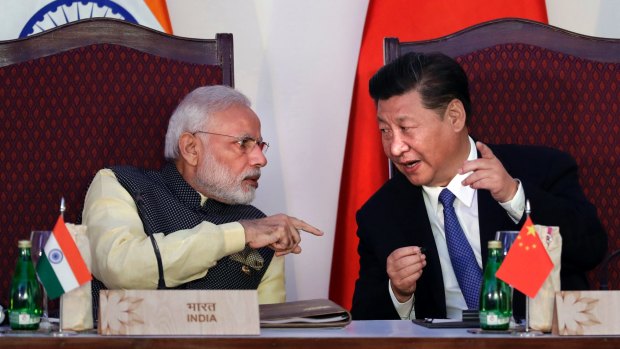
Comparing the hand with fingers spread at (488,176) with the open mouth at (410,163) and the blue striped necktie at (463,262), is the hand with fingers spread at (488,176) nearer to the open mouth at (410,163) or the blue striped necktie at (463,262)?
the blue striped necktie at (463,262)

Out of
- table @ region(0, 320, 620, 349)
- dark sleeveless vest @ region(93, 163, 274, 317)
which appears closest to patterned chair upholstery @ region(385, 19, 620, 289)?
dark sleeveless vest @ region(93, 163, 274, 317)

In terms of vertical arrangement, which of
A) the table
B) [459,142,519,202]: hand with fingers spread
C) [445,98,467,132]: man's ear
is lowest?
the table

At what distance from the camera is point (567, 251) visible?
2.47m

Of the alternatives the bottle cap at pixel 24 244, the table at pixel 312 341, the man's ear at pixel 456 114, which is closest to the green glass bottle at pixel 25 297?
the bottle cap at pixel 24 244

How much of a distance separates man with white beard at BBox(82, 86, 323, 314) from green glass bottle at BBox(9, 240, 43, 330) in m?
0.54

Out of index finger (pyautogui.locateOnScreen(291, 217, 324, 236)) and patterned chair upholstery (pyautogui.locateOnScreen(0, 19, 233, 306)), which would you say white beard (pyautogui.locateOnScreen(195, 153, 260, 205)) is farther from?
index finger (pyautogui.locateOnScreen(291, 217, 324, 236))

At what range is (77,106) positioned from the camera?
2.95 m

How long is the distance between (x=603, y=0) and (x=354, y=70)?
1042 mm

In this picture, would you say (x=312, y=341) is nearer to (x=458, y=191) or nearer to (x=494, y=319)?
(x=494, y=319)

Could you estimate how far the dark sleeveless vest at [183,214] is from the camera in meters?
2.72

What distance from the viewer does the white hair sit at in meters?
2.92

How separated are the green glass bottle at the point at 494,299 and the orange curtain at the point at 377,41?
5.26 feet

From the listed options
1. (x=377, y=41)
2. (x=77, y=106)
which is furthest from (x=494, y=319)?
(x=377, y=41)

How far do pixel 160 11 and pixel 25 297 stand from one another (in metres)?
1.88
